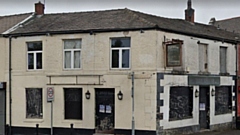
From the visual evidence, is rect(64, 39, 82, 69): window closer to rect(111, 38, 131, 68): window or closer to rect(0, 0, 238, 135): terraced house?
rect(0, 0, 238, 135): terraced house

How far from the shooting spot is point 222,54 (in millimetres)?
28000

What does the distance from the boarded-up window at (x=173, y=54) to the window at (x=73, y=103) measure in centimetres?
486

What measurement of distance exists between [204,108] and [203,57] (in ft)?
9.56

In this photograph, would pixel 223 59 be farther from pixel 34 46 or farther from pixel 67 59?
pixel 34 46

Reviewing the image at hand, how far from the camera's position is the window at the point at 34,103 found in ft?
81.4

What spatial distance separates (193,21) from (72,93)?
32.4 feet

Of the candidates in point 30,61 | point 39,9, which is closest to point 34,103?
point 30,61

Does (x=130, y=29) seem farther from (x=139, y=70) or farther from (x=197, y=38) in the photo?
(x=197, y=38)

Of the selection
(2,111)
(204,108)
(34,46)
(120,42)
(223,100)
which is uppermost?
(120,42)

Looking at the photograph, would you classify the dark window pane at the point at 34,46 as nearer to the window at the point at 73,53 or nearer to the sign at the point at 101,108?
the window at the point at 73,53

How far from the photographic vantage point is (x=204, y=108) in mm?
26391

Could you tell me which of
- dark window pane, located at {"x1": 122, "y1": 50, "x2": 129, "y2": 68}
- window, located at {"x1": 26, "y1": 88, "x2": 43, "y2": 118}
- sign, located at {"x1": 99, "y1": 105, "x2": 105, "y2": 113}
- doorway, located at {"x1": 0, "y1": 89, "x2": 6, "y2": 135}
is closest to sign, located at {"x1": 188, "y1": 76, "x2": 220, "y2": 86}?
dark window pane, located at {"x1": 122, "y1": 50, "x2": 129, "y2": 68}

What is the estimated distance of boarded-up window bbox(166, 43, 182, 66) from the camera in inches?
884

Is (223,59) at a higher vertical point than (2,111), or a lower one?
higher
